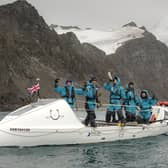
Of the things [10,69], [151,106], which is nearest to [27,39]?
[10,69]

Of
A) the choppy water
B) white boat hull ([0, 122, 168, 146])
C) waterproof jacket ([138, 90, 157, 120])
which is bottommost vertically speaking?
the choppy water

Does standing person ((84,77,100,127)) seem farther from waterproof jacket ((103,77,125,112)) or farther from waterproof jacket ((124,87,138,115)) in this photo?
waterproof jacket ((124,87,138,115))

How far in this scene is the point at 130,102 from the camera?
2812 centimetres

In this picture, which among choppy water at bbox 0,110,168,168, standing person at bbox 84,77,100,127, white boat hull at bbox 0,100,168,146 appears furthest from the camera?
standing person at bbox 84,77,100,127

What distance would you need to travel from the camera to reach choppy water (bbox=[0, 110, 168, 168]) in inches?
758

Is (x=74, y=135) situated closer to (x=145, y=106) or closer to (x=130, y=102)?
(x=130, y=102)

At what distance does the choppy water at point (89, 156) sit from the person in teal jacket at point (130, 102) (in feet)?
11.9

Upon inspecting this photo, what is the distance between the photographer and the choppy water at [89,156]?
63.2 ft

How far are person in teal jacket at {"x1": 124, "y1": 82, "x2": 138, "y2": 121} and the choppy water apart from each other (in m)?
3.63

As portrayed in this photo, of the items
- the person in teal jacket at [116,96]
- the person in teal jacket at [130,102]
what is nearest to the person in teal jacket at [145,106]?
the person in teal jacket at [130,102]

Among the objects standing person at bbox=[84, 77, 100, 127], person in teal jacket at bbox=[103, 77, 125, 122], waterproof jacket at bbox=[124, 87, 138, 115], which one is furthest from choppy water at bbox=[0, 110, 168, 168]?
waterproof jacket at bbox=[124, 87, 138, 115]

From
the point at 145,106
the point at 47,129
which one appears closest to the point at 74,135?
the point at 47,129

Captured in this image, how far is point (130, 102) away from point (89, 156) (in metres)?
7.64

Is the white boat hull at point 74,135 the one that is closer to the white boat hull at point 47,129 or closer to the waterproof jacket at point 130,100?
the white boat hull at point 47,129
